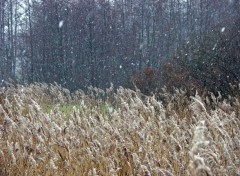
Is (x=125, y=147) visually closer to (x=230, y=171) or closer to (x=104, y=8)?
(x=230, y=171)

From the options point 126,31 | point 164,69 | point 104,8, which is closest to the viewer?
point 164,69

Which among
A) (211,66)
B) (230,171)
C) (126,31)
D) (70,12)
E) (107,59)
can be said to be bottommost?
(230,171)

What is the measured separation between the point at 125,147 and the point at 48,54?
60.2 feet

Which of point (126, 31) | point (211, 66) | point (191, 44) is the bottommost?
point (211, 66)

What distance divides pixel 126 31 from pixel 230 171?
63.2 feet

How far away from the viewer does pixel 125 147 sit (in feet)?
10.8

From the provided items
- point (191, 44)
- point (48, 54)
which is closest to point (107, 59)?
point (48, 54)

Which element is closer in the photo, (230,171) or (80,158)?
(230,171)

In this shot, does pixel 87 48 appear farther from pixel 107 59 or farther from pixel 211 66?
pixel 211 66

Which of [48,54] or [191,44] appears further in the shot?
[48,54]

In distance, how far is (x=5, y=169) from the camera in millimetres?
3602

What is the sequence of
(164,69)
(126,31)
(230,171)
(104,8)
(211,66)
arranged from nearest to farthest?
1. (230,171)
2. (211,66)
3. (164,69)
4. (104,8)
5. (126,31)

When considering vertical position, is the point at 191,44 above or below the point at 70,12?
below

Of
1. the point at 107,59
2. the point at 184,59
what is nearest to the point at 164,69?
the point at 184,59
